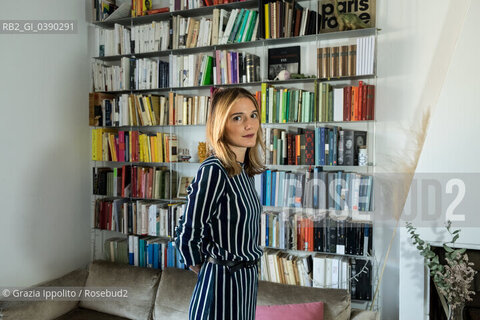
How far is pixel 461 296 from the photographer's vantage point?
229 centimetres

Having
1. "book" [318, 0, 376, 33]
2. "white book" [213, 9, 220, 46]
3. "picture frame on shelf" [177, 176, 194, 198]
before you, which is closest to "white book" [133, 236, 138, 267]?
"picture frame on shelf" [177, 176, 194, 198]

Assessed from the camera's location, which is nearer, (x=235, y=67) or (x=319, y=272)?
(x=319, y=272)

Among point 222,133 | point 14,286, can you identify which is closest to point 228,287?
point 222,133

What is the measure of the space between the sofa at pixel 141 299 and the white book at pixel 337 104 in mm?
1133

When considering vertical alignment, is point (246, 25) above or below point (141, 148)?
above

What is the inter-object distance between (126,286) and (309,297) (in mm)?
1358

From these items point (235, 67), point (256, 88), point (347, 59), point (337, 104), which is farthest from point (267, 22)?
point (337, 104)

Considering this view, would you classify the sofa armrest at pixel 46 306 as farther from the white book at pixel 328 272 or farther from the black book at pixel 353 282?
the black book at pixel 353 282

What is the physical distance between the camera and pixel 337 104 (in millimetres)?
2910

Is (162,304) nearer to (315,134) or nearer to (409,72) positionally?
(315,134)

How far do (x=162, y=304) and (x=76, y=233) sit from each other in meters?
1.27

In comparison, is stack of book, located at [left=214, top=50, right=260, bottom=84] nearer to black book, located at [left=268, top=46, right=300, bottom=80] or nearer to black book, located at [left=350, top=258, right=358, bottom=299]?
black book, located at [left=268, top=46, right=300, bottom=80]

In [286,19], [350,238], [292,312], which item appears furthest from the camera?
[286,19]

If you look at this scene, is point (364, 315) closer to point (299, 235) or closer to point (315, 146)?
point (299, 235)
